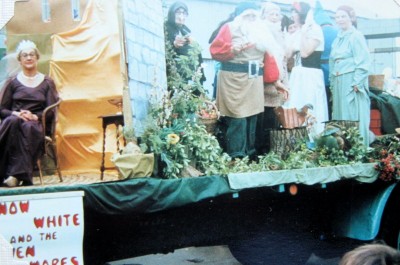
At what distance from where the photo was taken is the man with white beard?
607 cm

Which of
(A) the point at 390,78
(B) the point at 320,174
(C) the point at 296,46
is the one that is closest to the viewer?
(B) the point at 320,174

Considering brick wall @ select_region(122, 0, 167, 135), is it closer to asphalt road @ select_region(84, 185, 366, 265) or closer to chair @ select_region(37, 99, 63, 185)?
chair @ select_region(37, 99, 63, 185)

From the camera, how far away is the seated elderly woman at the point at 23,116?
13.9 feet

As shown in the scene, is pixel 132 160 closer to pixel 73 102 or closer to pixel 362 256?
pixel 73 102

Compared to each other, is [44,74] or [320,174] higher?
[44,74]

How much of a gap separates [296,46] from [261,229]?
2.45 meters

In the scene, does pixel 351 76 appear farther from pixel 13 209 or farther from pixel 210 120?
pixel 13 209

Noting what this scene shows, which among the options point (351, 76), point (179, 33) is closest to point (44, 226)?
point (179, 33)

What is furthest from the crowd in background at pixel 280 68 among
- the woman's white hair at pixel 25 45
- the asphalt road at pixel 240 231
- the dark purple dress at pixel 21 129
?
the dark purple dress at pixel 21 129

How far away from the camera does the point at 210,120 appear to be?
5.82 meters

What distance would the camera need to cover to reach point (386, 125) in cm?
710

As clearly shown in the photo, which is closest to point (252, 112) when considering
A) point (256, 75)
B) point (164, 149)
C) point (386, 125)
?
point (256, 75)

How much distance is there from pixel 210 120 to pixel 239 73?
72 centimetres

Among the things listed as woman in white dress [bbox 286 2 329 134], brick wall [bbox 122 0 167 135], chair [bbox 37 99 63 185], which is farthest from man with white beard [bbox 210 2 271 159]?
chair [bbox 37 99 63 185]
